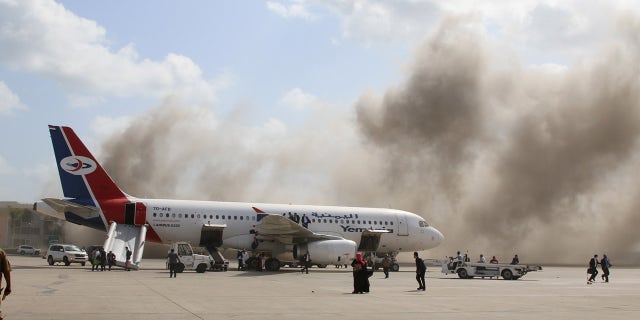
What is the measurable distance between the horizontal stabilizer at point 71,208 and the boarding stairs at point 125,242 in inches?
46.4

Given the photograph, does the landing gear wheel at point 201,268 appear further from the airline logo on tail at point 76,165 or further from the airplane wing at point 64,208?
the airline logo on tail at point 76,165

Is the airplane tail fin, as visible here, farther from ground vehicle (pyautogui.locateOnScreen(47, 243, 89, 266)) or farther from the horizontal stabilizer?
ground vehicle (pyautogui.locateOnScreen(47, 243, 89, 266))

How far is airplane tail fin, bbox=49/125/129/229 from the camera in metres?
37.7

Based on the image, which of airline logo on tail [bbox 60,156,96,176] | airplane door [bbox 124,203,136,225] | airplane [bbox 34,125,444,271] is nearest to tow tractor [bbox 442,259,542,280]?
airplane [bbox 34,125,444,271]

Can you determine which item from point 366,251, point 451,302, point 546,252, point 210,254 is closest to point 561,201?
point 546,252

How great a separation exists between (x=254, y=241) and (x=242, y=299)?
20970 millimetres

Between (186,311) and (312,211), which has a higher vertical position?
(312,211)

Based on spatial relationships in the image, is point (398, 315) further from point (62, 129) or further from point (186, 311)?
point (62, 129)

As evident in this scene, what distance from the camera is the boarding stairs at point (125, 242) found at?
35.6 metres

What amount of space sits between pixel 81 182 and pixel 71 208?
1.56m

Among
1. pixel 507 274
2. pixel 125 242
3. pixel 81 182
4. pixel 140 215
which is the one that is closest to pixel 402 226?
pixel 507 274

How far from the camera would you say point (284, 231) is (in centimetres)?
3762

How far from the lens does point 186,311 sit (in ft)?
49.5

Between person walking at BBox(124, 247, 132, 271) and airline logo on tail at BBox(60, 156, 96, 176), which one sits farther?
airline logo on tail at BBox(60, 156, 96, 176)
